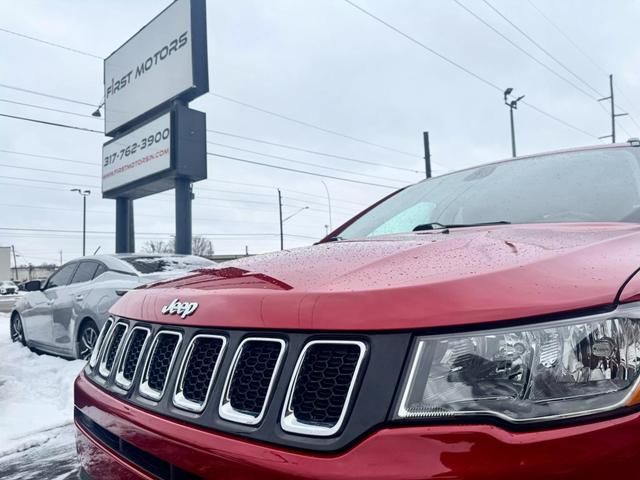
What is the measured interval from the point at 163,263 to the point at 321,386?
6028 mm

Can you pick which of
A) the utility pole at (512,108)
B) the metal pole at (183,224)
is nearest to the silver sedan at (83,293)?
the metal pole at (183,224)

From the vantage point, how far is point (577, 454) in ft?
3.43

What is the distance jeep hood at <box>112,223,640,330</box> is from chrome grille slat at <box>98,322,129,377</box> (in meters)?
0.27

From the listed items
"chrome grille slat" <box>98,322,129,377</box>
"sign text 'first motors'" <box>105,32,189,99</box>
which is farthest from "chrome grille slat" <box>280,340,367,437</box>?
"sign text 'first motors'" <box>105,32,189,99</box>

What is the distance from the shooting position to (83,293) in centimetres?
682

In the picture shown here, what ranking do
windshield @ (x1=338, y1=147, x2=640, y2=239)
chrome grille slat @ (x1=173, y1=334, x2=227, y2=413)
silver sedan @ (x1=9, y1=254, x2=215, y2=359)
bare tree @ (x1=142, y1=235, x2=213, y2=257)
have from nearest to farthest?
chrome grille slat @ (x1=173, y1=334, x2=227, y2=413) → windshield @ (x1=338, y1=147, x2=640, y2=239) → silver sedan @ (x1=9, y1=254, x2=215, y2=359) → bare tree @ (x1=142, y1=235, x2=213, y2=257)

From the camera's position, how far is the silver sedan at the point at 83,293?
21.1ft

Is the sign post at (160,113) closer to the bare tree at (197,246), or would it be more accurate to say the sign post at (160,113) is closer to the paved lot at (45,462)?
the paved lot at (45,462)

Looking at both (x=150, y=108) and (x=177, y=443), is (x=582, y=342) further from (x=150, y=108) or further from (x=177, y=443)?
(x=150, y=108)

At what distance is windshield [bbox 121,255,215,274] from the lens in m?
6.62

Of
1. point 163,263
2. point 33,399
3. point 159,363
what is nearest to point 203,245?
point 163,263

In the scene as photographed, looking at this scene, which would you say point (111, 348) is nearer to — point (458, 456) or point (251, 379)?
point (251, 379)

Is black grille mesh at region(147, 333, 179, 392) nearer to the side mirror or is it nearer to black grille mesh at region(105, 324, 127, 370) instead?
black grille mesh at region(105, 324, 127, 370)

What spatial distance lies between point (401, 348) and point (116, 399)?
1.06 meters
